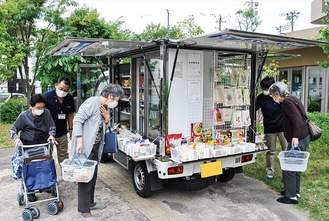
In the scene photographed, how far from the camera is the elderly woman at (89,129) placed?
3631mm

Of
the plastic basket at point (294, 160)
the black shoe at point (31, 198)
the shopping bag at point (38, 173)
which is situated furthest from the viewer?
the black shoe at point (31, 198)

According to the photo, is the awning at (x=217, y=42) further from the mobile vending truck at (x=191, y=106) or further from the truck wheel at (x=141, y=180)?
the truck wheel at (x=141, y=180)

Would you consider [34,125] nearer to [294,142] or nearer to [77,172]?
[77,172]

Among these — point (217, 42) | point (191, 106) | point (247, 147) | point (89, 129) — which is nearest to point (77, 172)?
Answer: point (89, 129)

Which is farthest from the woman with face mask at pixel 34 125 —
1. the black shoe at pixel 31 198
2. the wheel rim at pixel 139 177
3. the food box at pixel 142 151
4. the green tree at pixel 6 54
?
the green tree at pixel 6 54

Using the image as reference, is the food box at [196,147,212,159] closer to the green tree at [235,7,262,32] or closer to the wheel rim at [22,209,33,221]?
the wheel rim at [22,209,33,221]

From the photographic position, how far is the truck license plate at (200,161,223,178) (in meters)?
4.21

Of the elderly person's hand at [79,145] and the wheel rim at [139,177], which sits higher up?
the elderly person's hand at [79,145]

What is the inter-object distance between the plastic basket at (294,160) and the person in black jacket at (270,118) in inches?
38.0

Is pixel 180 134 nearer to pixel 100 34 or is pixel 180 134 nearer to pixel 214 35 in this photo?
pixel 214 35

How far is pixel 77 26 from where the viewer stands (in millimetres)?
10883

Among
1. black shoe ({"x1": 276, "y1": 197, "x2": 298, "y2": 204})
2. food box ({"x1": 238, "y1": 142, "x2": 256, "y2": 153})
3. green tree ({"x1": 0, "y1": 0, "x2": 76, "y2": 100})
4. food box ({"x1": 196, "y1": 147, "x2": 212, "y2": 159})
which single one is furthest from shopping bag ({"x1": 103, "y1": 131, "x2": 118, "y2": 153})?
green tree ({"x1": 0, "y1": 0, "x2": 76, "y2": 100})

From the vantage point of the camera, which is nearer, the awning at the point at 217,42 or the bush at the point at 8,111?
the awning at the point at 217,42

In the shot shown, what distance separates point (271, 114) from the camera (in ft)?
17.3
